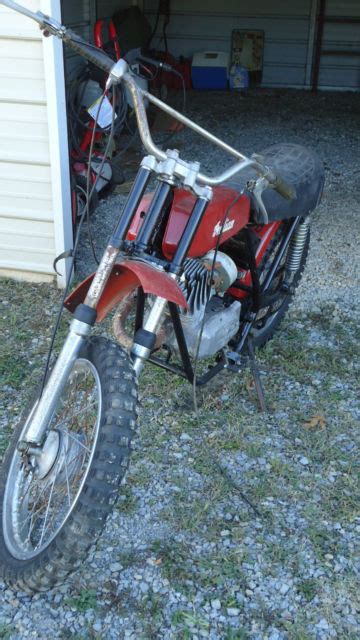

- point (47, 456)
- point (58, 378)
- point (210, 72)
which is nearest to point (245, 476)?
point (47, 456)

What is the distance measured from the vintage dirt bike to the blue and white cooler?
25.7 ft

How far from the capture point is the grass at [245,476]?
213 centimetres

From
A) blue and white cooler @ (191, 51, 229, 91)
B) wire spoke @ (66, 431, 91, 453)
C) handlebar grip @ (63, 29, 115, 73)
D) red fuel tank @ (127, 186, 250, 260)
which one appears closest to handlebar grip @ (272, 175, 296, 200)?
red fuel tank @ (127, 186, 250, 260)

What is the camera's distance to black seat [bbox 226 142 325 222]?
2758mm

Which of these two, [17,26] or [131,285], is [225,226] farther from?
[17,26]

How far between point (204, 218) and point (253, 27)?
30.7 feet

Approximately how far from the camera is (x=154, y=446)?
9.12ft

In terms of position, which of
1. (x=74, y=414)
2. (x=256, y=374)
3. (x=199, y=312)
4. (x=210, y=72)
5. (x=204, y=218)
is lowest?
(x=210, y=72)

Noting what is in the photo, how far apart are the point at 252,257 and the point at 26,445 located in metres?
1.22

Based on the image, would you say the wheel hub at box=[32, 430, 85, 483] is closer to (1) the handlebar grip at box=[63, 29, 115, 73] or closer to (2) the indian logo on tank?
(2) the indian logo on tank

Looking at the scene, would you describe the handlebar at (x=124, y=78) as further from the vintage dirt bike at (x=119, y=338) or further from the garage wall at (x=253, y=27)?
the garage wall at (x=253, y=27)

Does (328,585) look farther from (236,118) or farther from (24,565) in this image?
(236,118)

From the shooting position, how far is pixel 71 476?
2057 mm

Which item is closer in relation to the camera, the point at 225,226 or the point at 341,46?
the point at 225,226
